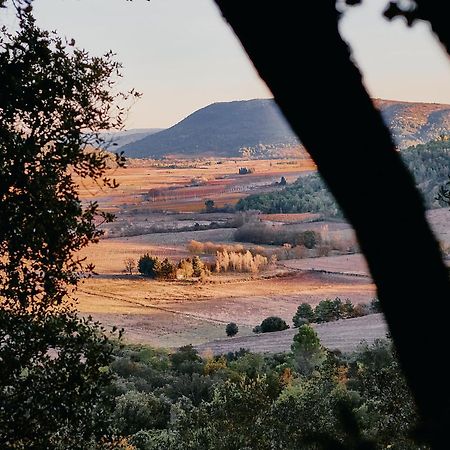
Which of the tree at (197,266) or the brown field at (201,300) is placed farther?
the tree at (197,266)

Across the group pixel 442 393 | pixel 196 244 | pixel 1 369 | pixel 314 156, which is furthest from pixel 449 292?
pixel 196 244

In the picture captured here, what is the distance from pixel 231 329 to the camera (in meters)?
44.7

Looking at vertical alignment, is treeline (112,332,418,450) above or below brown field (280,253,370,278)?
above

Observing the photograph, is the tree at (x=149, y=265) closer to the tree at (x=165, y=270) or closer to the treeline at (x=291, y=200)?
the tree at (x=165, y=270)

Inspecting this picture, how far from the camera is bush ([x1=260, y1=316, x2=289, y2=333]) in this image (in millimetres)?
43406

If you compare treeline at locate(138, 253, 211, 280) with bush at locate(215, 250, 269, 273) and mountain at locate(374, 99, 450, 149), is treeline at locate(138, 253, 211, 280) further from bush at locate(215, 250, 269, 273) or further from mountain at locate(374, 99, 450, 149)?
mountain at locate(374, 99, 450, 149)

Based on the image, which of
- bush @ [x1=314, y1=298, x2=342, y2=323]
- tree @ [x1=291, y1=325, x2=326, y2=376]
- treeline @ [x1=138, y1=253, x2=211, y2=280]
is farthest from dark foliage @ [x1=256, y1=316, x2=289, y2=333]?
tree @ [x1=291, y1=325, x2=326, y2=376]

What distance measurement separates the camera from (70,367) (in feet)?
18.1

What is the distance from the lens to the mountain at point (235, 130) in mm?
84625

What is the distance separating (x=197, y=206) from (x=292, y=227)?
17.5 m

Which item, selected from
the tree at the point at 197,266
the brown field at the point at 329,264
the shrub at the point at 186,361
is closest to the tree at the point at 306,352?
the shrub at the point at 186,361

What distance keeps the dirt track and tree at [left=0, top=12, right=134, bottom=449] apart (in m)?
28.1

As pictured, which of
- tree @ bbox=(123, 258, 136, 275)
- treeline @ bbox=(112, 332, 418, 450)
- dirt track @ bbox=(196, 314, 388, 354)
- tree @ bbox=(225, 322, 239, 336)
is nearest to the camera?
treeline @ bbox=(112, 332, 418, 450)

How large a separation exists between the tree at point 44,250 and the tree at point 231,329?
126 feet
